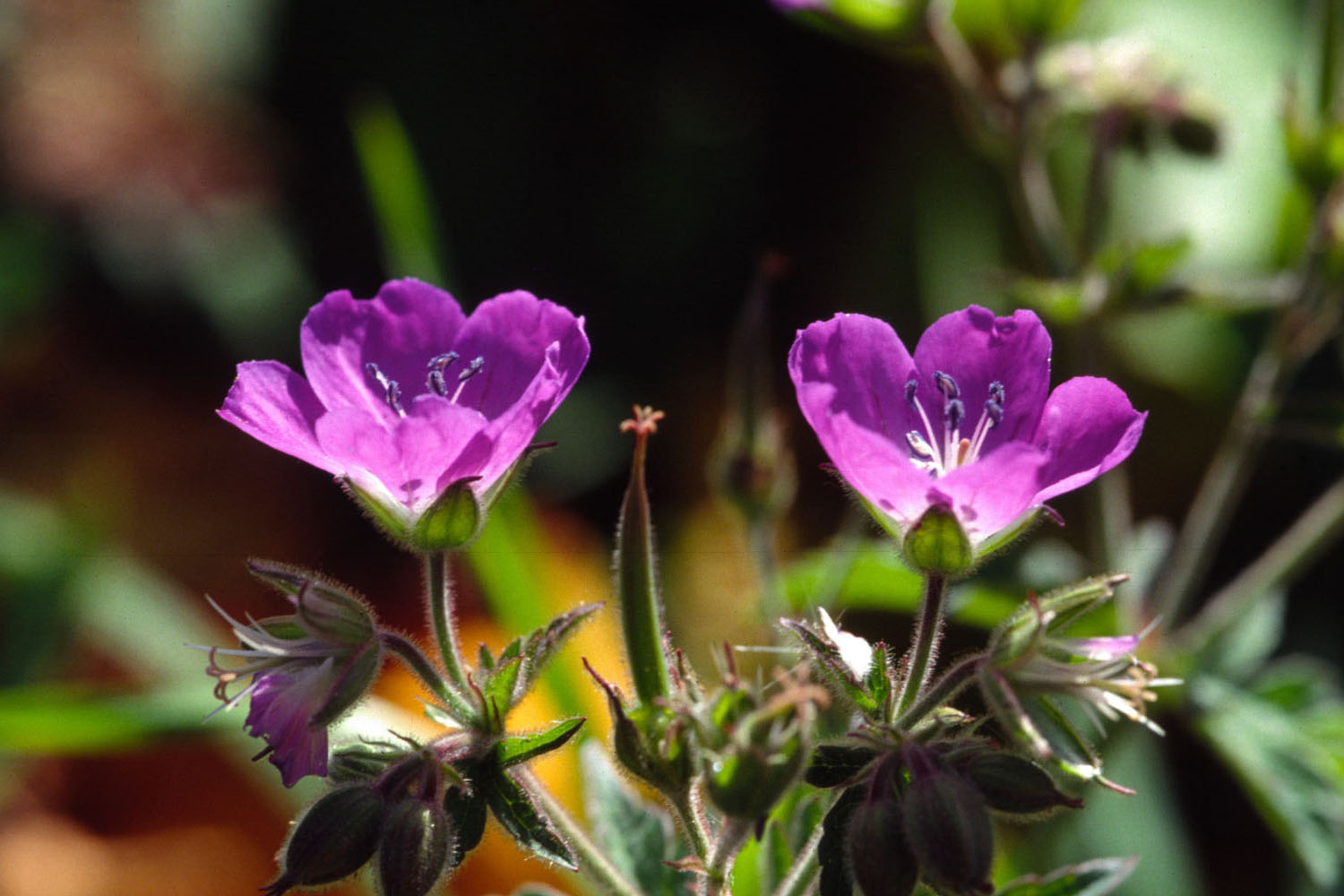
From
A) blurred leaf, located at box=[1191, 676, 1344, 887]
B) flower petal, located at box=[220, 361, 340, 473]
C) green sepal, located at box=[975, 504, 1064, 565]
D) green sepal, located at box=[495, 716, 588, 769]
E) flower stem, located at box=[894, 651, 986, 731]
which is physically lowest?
blurred leaf, located at box=[1191, 676, 1344, 887]

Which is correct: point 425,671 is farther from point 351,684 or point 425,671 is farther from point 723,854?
point 723,854

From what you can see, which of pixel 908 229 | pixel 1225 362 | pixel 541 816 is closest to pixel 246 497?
pixel 908 229

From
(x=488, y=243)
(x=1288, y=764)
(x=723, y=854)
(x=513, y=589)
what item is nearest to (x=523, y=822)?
(x=723, y=854)

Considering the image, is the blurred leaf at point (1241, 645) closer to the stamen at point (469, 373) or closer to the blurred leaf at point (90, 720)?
the stamen at point (469, 373)

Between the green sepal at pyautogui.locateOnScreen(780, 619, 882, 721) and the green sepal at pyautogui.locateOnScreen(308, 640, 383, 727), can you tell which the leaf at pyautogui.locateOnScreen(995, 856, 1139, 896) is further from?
the green sepal at pyautogui.locateOnScreen(308, 640, 383, 727)

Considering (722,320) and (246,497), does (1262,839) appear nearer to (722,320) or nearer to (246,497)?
(722,320)

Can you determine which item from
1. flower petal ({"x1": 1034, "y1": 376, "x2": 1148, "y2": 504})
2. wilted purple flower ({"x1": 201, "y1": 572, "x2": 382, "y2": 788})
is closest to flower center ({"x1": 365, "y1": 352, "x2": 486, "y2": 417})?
wilted purple flower ({"x1": 201, "y1": 572, "x2": 382, "y2": 788})
